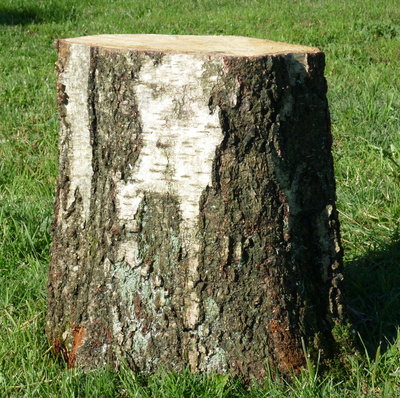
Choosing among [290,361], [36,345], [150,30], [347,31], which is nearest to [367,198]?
[290,361]

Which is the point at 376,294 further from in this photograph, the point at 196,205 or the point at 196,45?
the point at 196,45

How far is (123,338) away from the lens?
7.55 feet

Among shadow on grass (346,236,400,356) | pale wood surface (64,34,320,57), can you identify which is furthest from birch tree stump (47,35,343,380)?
shadow on grass (346,236,400,356)

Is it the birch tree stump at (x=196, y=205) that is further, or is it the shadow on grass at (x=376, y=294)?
the shadow on grass at (x=376, y=294)

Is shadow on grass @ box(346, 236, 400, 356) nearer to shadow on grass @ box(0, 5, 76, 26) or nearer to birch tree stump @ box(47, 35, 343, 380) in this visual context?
birch tree stump @ box(47, 35, 343, 380)

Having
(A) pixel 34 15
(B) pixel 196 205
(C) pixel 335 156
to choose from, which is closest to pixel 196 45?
(B) pixel 196 205

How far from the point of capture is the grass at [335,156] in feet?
7.36

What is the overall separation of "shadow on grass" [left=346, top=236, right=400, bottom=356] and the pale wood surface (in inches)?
44.9

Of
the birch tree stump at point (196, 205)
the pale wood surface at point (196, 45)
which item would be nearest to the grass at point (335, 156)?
the birch tree stump at point (196, 205)

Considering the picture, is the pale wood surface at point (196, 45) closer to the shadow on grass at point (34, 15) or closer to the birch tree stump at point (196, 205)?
the birch tree stump at point (196, 205)

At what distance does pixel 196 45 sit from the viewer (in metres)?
2.29

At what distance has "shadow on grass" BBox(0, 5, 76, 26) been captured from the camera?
917 cm

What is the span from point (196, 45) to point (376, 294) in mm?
1384

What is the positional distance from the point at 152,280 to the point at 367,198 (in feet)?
6.08
